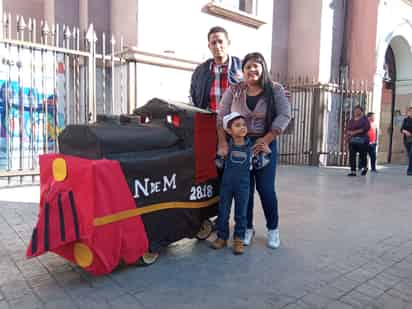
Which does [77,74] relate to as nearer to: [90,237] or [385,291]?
[90,237]

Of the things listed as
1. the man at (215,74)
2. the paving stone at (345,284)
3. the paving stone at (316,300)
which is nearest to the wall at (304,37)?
the man at (215,74)

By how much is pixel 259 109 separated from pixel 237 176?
63 cm

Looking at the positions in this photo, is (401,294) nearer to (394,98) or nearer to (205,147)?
(205,147)

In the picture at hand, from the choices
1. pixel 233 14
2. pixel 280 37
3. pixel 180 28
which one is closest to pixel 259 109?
pixel 180 28

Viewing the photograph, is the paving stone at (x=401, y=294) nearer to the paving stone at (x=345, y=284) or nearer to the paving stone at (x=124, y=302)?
the paving stone at (x=345, y=284)

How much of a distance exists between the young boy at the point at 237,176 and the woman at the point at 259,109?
9 centimetres

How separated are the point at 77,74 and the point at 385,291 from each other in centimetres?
636

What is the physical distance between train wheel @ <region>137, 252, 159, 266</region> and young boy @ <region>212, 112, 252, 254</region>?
0.71 meters

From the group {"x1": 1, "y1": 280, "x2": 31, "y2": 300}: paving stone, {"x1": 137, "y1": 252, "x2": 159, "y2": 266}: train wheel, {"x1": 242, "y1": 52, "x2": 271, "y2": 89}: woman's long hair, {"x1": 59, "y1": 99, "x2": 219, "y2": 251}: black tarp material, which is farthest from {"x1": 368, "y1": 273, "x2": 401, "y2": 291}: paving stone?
{"x1": 1, "y1": 280, "x2": 31, "y2": 300}: paving stone

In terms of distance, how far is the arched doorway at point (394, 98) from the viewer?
1365cm

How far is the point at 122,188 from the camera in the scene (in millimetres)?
2762

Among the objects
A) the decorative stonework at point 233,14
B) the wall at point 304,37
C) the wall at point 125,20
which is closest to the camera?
the wall at point 125,20

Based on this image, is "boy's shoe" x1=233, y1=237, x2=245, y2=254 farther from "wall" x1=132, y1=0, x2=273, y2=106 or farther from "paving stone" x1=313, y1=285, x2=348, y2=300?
"wall" x1=132, y1=0, x2=273, y2=106

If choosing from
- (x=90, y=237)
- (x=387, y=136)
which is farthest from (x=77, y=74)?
(x=387, y=136)
